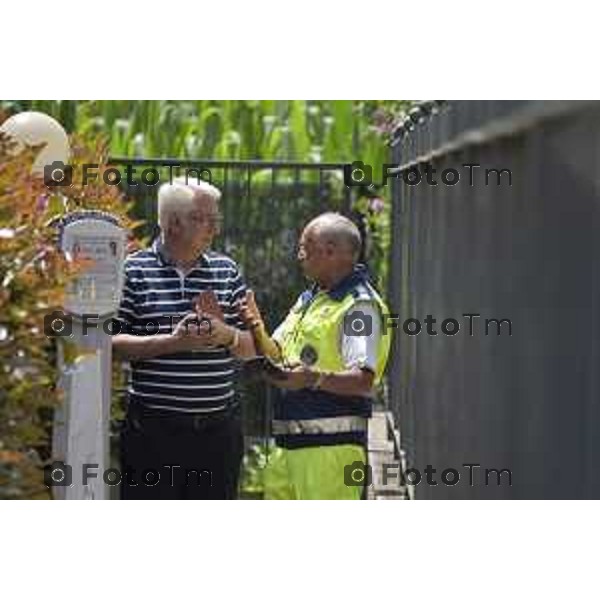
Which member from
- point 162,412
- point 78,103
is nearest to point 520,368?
point 162,412

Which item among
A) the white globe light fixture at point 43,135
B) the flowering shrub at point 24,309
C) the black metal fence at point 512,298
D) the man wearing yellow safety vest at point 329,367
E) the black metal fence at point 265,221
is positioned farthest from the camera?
the black metal fence at point 265,221

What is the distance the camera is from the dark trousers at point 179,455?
18.4 ft

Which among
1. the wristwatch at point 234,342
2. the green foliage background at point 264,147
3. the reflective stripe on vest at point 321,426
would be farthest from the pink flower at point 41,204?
the green foliage background at point 264,147

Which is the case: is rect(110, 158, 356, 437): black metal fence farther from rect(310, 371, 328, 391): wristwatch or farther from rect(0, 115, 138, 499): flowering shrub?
rect(0, 115, 138, 499): flowering shrub

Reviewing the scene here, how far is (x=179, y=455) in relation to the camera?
18.4 ft

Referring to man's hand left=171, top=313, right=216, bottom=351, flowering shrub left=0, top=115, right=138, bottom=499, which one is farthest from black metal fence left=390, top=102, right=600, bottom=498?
flowering shrub left=0, top=115, right=138, bottom=499

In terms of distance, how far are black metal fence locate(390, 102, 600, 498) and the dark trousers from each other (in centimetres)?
78

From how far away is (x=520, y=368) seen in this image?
4262 millimetres

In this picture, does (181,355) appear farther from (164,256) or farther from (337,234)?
(337,234)

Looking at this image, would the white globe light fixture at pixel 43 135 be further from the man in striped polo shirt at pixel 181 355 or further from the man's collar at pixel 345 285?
the man's collar at pixel 345 285

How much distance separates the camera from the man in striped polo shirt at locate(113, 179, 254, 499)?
218 inches

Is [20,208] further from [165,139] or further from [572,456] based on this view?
[165,139]

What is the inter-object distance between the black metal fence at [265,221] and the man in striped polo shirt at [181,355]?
6.79 feet

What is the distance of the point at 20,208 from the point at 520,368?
55.1 inches
